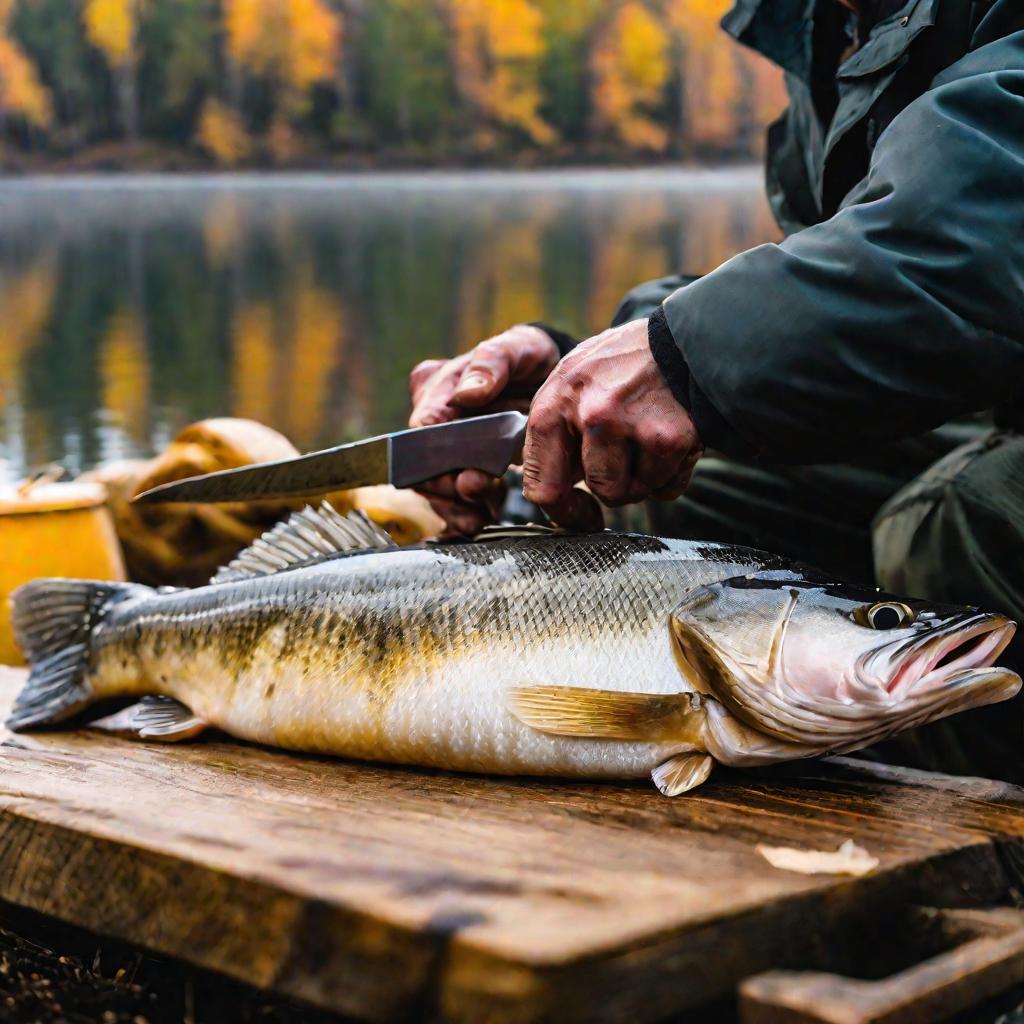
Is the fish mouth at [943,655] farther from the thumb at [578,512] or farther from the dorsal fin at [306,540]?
the dorsal fin at [306,540]

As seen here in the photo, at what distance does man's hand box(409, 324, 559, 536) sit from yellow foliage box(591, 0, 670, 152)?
134 ft

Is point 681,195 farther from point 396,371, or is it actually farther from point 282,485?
point 282,485

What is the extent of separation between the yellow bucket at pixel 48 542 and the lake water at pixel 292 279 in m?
4.36

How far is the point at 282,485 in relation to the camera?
8.75 ft

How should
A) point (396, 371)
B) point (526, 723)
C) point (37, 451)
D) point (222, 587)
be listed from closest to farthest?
point (526, 723), point (222, 587), point (37, 451), point (396, 371)

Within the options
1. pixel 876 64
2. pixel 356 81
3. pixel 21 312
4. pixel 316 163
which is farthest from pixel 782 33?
pixel 316 163

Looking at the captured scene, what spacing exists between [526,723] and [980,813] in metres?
0.66

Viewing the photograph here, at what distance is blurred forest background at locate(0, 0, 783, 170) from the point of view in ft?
140

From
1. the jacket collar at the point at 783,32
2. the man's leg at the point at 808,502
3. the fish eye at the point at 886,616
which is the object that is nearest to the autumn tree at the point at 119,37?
the man's leg at the point at 808,502

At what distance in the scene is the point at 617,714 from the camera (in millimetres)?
1918

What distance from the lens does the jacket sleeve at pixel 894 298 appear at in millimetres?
1912

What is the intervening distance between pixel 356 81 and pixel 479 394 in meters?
46.2

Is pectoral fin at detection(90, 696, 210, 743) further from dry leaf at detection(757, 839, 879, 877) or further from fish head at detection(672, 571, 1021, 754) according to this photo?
dry leaf at detection(757, 839, 879, 877)

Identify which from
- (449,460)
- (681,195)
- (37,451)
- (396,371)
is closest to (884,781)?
(449,460)
